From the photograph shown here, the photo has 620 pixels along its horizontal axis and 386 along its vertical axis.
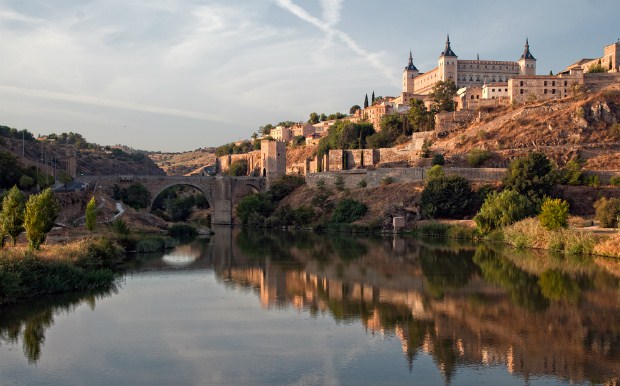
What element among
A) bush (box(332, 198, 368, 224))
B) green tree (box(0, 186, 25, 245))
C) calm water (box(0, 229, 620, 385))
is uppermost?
green tree (box(0, 186, 25, 245))

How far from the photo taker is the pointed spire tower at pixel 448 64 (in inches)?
3083

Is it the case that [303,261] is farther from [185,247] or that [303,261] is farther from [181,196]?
[181,196]

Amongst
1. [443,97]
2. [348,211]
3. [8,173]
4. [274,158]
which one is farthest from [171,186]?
[443,97]

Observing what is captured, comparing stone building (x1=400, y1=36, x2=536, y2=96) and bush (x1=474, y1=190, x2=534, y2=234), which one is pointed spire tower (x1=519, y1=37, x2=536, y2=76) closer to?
stone building (x1=400, y1=36, x2=536, y2=96)

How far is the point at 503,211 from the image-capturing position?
37.5 m

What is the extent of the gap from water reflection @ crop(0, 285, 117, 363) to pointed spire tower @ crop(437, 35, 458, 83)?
6391 cm

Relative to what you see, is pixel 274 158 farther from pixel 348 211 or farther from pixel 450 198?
pixel 450 198

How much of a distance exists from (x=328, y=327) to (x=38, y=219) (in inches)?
467

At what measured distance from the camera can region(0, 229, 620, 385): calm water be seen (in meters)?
12.7

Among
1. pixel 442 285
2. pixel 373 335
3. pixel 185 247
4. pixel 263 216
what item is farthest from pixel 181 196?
pixel 373 335

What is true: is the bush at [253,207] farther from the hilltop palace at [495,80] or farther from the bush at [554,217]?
the bush at [554,217]

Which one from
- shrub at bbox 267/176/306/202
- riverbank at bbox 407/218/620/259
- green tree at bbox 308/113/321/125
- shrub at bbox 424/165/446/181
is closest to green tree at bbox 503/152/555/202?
riverbank at bbox 407/218/620/259

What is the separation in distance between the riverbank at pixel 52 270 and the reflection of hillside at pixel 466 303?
482 cm

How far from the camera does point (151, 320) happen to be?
17203 millimetres
